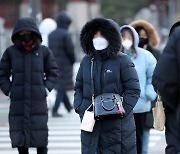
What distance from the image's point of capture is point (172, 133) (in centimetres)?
616

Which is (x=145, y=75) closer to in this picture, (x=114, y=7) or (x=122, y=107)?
(x=122, y=107)

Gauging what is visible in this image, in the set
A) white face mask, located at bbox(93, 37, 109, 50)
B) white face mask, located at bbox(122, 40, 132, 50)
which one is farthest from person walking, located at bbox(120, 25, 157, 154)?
white face mask, located at bbox(93, 37, 109, 50)

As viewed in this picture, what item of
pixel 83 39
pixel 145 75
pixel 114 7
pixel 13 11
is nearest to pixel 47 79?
pixel 145 75

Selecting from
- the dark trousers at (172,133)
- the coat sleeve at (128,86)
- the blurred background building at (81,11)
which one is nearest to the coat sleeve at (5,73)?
the coat sleeve at (128,86)

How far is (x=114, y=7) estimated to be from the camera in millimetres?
70062

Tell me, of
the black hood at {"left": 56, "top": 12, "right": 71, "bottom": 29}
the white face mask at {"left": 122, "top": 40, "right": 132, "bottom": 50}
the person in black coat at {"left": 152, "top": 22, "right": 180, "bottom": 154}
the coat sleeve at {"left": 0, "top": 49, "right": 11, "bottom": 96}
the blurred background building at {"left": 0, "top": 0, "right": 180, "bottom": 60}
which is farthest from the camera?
the blurred background building at {"left": 0, "top": 0, "right": 180, "bottom": 60}

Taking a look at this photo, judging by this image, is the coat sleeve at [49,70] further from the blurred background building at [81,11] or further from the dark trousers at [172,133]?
the blurred background building at [81,11]

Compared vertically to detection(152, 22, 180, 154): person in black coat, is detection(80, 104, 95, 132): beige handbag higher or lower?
lower

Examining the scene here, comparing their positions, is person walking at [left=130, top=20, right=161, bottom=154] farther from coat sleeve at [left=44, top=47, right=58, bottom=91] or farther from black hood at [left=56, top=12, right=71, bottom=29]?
black hood at [left=56, top=12, right=71, bottom=29]

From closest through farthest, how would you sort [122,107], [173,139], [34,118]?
[173,139] < [122,107] < [34,118]

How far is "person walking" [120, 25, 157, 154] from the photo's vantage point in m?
8.97

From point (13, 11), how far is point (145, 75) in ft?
144

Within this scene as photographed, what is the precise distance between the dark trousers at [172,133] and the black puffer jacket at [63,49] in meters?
8.69

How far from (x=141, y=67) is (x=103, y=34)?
1.91 meters
